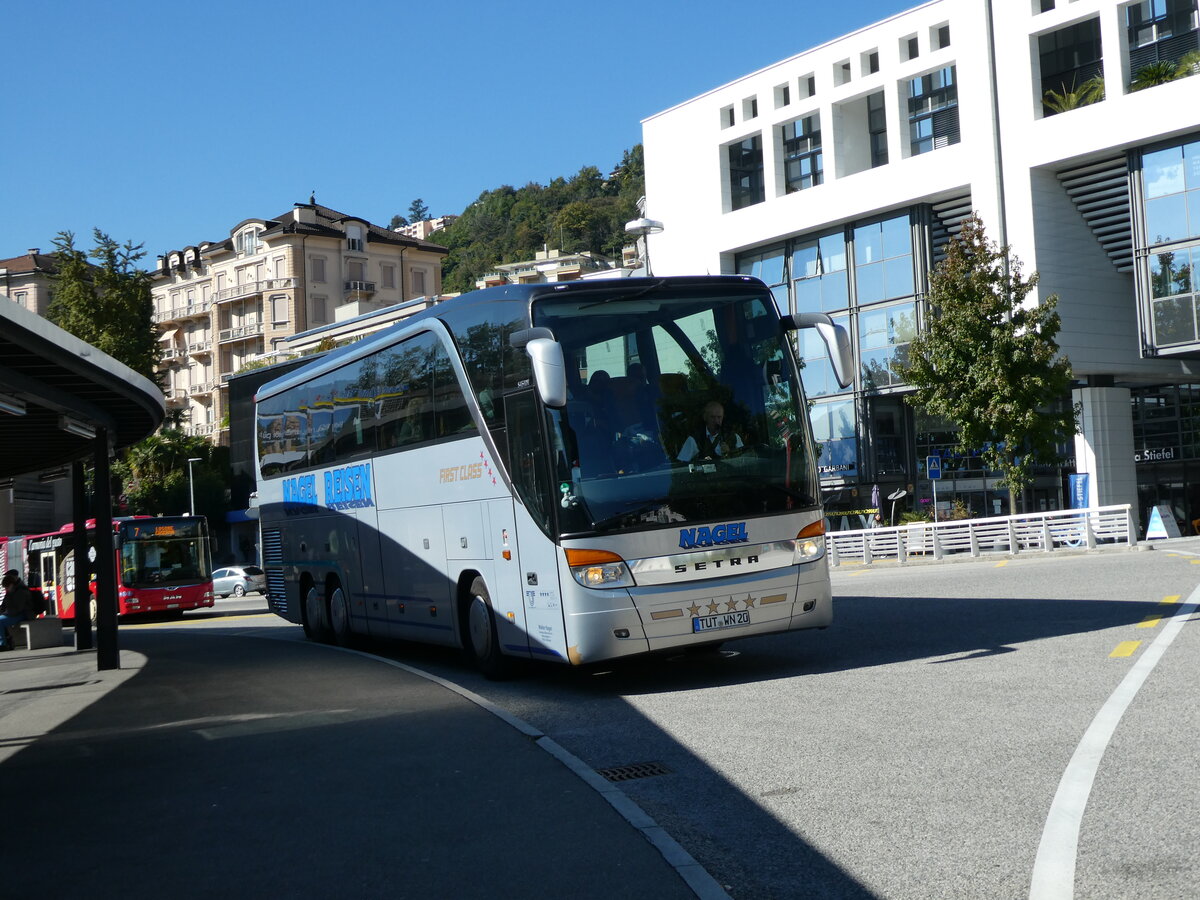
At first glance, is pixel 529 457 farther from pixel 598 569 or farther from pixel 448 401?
pixel 448 401

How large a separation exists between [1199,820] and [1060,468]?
40.8 metres

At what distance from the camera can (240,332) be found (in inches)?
3770

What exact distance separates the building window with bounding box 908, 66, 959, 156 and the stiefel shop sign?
1278 centimetres

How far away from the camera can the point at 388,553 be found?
16062 millimetres

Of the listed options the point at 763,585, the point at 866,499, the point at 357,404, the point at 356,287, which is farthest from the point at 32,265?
the point at 763,585

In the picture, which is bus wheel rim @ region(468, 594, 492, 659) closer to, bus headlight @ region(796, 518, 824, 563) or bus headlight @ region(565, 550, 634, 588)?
bus headlight @ region(565, 550, 634, 588)

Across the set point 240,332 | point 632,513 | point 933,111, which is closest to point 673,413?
point 632,513

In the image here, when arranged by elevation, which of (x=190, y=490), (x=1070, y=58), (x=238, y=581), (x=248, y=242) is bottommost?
(x=238, y=581)

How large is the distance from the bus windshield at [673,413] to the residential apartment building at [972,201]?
2774 centimetres

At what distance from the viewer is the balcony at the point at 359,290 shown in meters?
95.1

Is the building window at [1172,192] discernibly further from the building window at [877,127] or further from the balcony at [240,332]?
the balcony at [240,332]

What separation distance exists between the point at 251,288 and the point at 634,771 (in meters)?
91.3

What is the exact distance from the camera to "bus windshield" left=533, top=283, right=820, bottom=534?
1128 centimetres

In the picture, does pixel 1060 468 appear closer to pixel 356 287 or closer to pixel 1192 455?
pixel 1192 455
